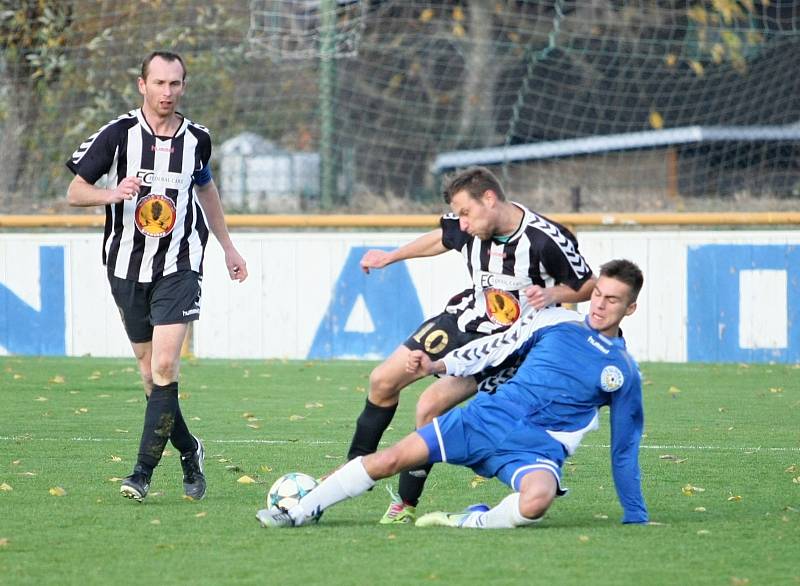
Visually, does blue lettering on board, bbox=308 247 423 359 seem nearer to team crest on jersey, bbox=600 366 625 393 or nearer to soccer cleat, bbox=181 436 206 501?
soccer cleat, bbox=181 436 206 501

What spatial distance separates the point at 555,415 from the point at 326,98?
10.8 m

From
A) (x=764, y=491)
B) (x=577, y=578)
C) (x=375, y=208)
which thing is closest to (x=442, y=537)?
(x=577, y=578)

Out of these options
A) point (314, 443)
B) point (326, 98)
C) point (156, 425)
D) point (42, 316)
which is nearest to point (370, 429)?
point (156, 425)

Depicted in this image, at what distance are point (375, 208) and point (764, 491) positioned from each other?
9855mm

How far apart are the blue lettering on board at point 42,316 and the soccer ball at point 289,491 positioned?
28.6ft

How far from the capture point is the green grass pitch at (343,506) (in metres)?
4.68

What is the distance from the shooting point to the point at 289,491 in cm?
554

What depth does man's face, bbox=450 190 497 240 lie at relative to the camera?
231 inches

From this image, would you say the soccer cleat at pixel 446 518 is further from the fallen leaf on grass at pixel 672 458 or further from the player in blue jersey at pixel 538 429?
the fallen leaf on grass at pixel 672 458

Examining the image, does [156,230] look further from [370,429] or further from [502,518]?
[502,518]

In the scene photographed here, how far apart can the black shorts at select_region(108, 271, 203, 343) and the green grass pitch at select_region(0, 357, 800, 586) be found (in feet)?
2.54

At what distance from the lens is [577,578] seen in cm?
454

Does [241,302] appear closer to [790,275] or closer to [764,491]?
[790,275]

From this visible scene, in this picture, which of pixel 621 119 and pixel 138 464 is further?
pixel 621 119
